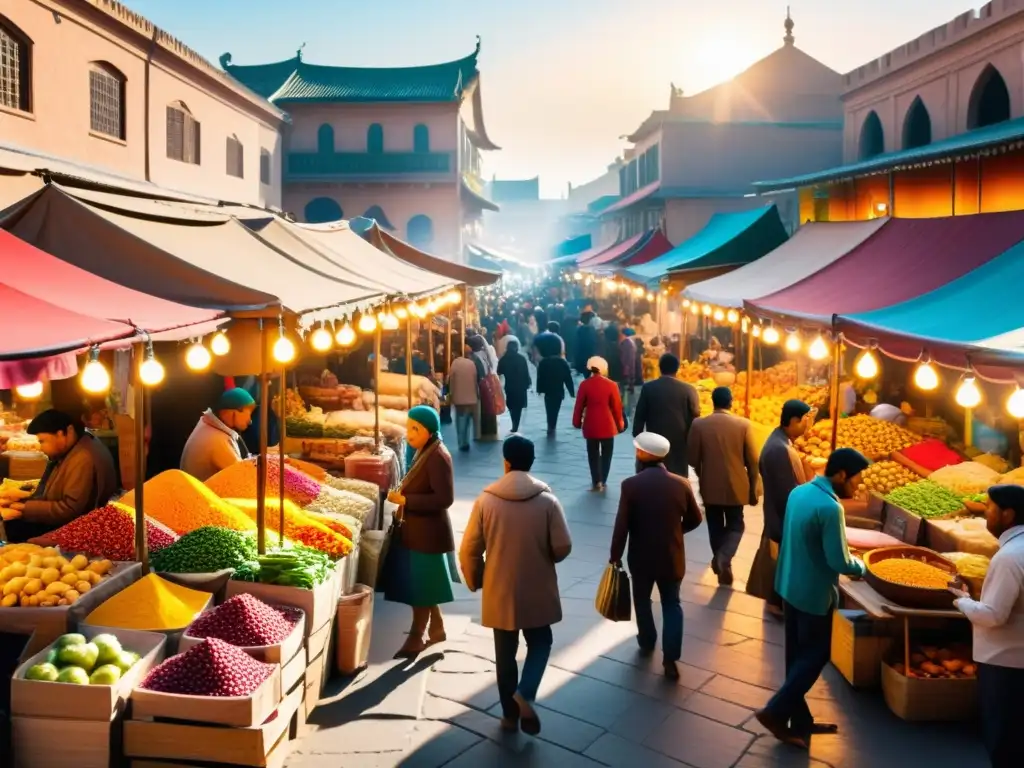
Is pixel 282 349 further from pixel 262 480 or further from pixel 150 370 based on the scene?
pixel 150 370

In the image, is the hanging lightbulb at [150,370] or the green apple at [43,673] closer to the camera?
the green apple at [43,673]

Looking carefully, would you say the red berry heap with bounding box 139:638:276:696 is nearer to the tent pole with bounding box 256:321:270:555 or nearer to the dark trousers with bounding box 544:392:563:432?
the tent pole with bounding box 256:321:270:555

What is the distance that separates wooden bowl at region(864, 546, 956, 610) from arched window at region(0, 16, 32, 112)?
39.0 feet

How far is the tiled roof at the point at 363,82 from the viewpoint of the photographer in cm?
3881

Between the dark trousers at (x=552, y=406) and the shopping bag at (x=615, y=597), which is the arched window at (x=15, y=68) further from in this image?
the shopping bag at (x=615, y=597)

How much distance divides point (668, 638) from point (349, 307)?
397 centimetres

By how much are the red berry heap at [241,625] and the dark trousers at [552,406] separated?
11.0m

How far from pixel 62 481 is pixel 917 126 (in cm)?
1561

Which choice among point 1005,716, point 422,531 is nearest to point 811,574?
point 1005,716

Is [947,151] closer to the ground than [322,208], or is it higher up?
closer to the ground

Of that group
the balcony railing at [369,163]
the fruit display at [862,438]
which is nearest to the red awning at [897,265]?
the fruit display at [862,438]

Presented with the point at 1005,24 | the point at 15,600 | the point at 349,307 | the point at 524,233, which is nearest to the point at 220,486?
the point at 349,307

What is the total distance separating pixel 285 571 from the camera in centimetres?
639

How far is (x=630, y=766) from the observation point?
589cm
